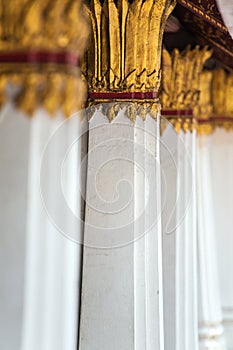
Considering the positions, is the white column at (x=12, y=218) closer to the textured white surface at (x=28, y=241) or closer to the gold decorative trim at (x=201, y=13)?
the textured white surface at (x=28, y=241)

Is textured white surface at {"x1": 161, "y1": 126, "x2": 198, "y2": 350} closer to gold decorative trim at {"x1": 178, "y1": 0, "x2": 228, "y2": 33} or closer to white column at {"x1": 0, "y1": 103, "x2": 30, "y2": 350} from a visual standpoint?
gold decorative trim at {"x1": 178, "y1": 0, "x2": 228, "y2": 33}

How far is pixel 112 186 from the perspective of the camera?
2723mm

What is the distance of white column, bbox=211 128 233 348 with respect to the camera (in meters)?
4.85

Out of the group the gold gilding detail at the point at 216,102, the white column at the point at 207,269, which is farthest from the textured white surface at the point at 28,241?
the gold gilding detail at the point at 216,102

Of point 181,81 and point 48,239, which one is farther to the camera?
point 181,81

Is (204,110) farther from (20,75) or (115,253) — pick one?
(20,75)

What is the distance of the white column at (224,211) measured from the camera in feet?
15.9

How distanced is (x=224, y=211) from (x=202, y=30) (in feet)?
5.26

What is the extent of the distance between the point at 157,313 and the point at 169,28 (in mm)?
A: 1729

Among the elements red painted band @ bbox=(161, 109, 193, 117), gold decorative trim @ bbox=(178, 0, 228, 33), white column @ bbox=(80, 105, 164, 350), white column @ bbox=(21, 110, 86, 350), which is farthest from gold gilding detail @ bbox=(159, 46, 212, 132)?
white column @ bbox=(21, 110, 86, 350)

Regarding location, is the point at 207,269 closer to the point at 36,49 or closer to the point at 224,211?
the point at 224,211

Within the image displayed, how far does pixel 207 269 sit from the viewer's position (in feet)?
14.5

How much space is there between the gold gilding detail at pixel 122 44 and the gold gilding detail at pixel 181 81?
3.31 feet

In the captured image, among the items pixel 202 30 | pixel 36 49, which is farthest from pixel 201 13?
pixel 36 49
